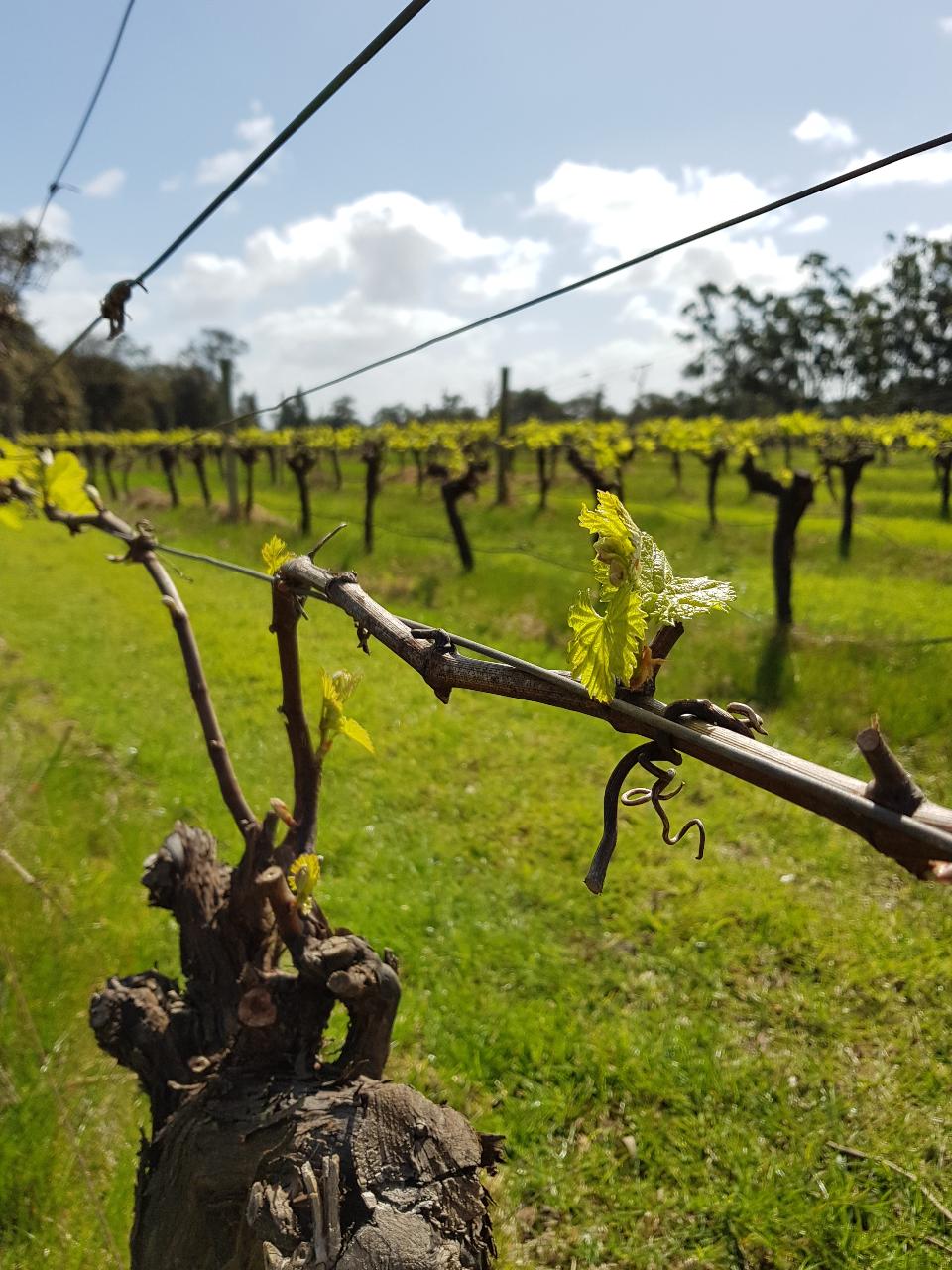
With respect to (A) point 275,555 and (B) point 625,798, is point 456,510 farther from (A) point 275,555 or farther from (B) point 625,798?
(B) point 625,798

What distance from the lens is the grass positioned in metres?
2.48

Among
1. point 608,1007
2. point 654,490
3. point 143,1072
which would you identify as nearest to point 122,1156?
point 143,1072

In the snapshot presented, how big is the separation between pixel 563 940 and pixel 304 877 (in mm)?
2491

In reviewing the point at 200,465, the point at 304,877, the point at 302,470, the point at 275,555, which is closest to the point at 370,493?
the point at 302,470

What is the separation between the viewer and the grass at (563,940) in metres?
2.48

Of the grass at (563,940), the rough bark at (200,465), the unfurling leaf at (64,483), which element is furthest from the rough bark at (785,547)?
the rough bark at (200,465)

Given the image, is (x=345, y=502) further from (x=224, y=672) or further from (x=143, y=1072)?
(x=143, y=1072)

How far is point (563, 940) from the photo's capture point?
379 cm

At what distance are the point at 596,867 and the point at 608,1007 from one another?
300 cm

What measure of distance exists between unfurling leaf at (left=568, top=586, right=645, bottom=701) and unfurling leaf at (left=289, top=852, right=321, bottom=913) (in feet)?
3.18

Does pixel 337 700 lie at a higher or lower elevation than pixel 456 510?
lower

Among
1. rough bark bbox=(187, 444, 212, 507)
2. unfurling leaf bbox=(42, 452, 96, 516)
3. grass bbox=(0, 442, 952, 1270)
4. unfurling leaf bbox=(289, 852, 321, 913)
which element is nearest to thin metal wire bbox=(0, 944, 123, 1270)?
grass bbox=(0, 442, 952, 1270)

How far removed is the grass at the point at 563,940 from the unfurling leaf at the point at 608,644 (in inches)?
35.2

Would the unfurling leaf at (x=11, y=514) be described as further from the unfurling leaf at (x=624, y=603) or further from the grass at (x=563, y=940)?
the unfurling leaf at (x=624, y=603)
